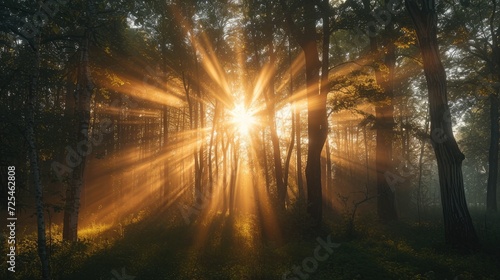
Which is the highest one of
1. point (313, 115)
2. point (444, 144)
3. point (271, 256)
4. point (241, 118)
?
point (241, 118)

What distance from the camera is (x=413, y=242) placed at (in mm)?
11359

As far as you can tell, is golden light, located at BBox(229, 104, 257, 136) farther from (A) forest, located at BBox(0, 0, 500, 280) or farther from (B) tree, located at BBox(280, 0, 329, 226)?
(B) tree, located at BBox(280, 0, 329, 226)

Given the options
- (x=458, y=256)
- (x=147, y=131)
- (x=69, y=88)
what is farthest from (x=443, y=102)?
(x=147, y=131)

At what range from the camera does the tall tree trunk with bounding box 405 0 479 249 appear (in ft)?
30.7

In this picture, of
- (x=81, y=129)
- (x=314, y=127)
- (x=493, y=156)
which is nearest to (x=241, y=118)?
(x=314, y=127)

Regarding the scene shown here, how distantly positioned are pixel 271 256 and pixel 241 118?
2108cm

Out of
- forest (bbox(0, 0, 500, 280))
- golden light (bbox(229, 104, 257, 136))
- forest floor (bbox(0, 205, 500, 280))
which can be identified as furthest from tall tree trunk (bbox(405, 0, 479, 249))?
golden light (bbox(229, 104, 257, 136))

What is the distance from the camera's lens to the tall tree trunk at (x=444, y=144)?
9.34m

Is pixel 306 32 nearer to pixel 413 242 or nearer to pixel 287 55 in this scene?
pixel 287 55

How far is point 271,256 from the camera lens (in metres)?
10.4

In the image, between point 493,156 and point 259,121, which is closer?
point 493,156

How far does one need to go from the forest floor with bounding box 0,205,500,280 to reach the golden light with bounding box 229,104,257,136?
1570cm

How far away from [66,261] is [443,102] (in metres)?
12.6

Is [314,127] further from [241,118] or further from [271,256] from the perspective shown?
[241,118]
